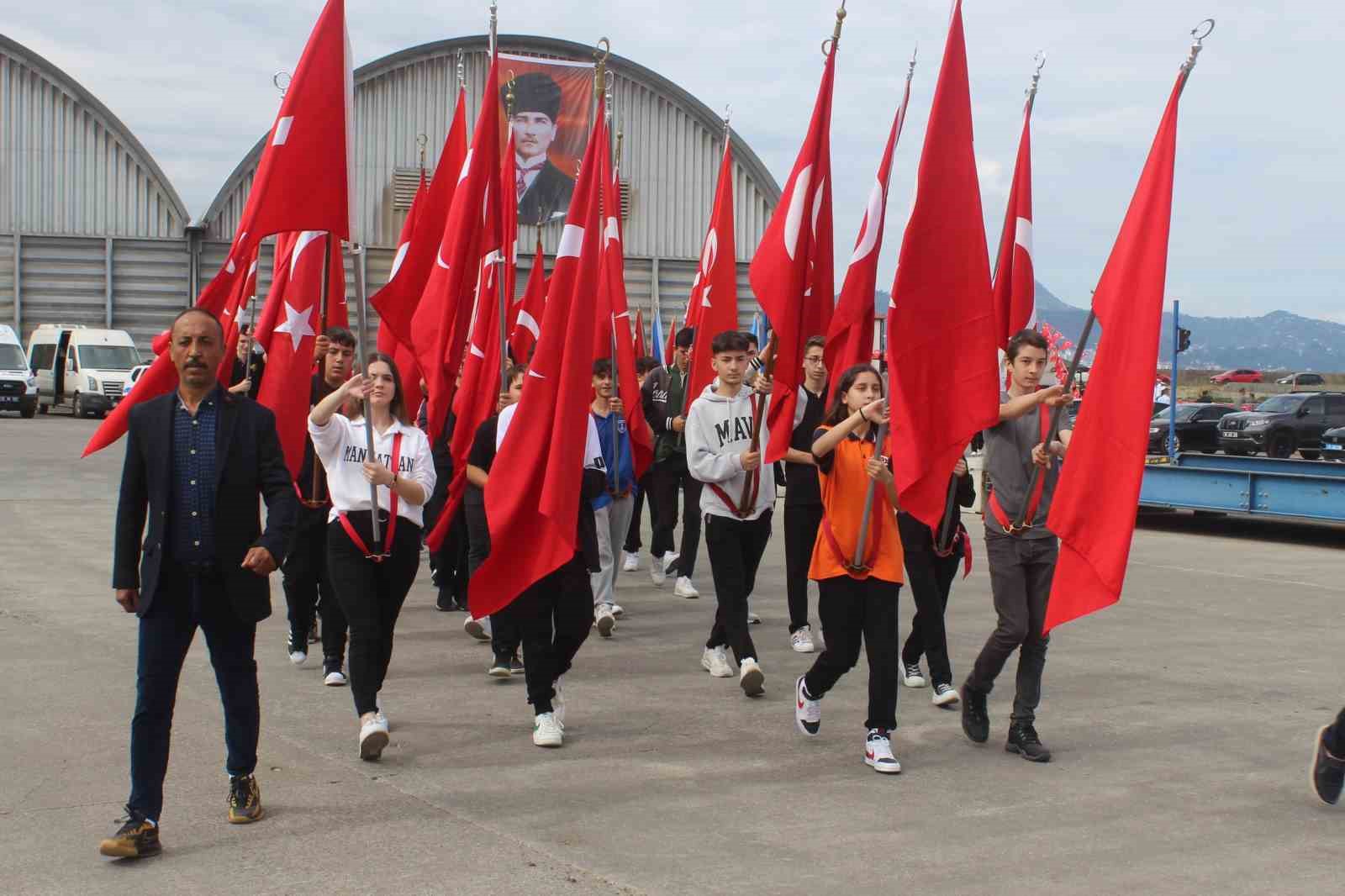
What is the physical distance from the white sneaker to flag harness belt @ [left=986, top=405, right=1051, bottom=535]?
4.89 meters

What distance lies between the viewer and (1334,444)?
1203 inches

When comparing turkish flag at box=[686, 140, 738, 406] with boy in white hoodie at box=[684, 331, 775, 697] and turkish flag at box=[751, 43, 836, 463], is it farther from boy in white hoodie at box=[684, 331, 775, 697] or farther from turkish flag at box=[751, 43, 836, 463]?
turkish flag at box=[751, 43, 836, 463]

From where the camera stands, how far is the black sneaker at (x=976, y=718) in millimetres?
6871

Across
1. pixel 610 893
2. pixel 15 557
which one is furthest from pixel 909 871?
pixel 15 557

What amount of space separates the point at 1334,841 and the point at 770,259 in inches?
158

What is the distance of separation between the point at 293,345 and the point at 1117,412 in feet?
16.2

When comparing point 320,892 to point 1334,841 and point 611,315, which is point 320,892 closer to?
point 1334,841

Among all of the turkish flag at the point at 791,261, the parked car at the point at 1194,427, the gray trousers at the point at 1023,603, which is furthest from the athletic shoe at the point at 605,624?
the parked car at the point at 1194,427

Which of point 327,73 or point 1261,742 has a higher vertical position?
point 327,73

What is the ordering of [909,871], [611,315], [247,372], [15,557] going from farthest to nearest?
[15,557]
[611,315]
[247,372]
[909,871]

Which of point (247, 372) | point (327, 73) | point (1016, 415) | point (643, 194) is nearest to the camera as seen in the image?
point (1016, 415)

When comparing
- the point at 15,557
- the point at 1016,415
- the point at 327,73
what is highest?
the point at 327,73

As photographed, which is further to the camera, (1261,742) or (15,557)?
(15,557)

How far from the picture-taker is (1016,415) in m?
6.75
